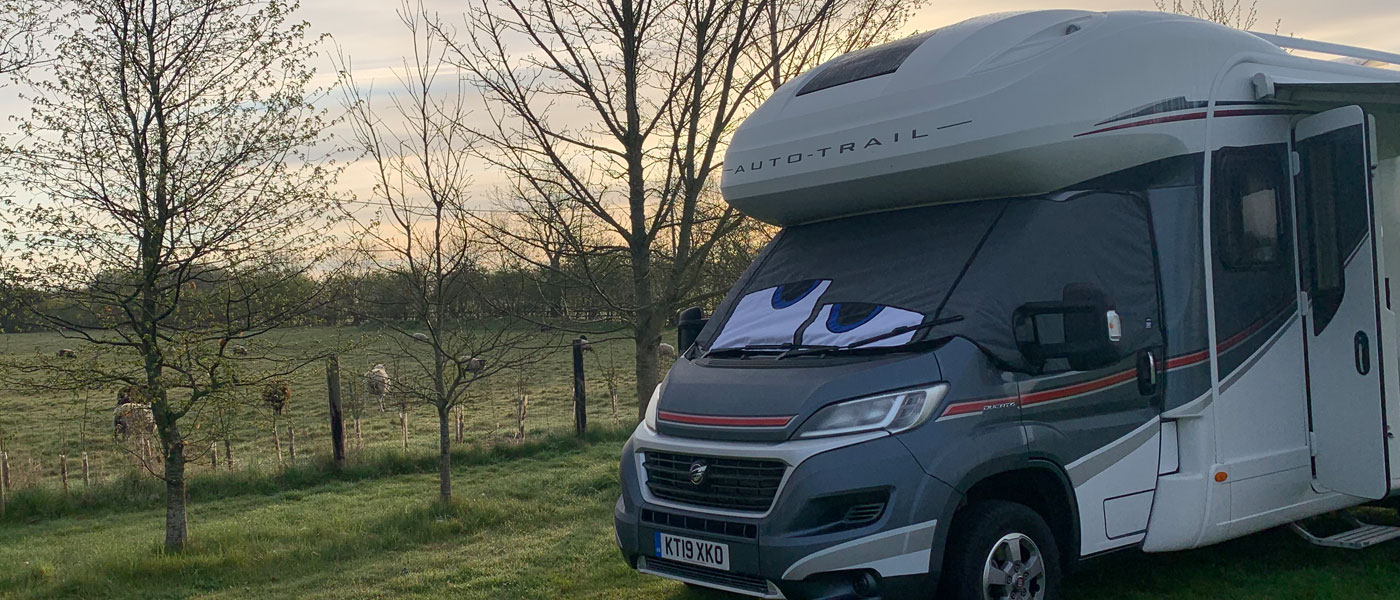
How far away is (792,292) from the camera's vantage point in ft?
19.5

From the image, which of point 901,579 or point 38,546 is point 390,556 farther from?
point 901,579

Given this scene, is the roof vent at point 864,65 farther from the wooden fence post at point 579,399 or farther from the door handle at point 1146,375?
the wooden fence post at point 579,399

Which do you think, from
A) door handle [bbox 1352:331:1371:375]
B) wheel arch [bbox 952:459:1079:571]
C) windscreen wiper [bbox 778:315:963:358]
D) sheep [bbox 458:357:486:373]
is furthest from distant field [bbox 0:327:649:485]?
door handle [bbox 1352:331:1371:375]

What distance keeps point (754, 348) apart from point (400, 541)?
5.04 meters

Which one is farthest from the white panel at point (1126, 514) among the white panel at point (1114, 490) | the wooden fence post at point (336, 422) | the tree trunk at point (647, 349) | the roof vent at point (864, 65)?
the wooden fence post at point (336, 422)

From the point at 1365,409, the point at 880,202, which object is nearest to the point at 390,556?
the point at 880,202

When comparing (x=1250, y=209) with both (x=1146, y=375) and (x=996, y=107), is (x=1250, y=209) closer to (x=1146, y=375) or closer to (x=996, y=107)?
(x=1146, y=375)

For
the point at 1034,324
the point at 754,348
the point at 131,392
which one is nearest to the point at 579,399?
the point at 131,392

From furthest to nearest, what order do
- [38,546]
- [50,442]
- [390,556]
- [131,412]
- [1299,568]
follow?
[50,442]
[131,412]
[38,546]
[390,556]
[1299,568]

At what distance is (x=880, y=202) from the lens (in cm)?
599

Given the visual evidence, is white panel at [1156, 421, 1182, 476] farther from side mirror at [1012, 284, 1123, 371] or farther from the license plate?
the license plate

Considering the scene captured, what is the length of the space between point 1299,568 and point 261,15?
28.6 feet

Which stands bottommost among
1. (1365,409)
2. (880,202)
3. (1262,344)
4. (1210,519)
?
(1210,519)

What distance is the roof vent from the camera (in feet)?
19.8
